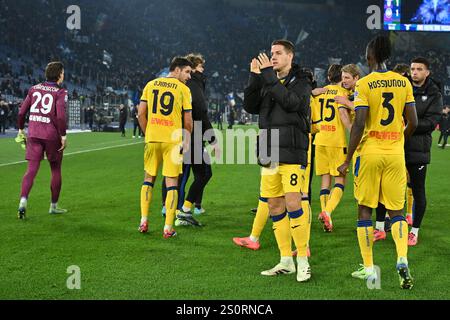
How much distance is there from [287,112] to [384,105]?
2.58 ft

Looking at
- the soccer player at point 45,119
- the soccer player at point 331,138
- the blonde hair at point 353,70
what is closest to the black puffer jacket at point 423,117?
the blonde hair at point 353,70

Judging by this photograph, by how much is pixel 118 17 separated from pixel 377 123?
56016 millimetres

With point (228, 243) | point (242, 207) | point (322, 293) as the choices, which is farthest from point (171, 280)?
point (242, 207)

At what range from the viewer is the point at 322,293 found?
429cm

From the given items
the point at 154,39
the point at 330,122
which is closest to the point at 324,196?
the point at 330,122

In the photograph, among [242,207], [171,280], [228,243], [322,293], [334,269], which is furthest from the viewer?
[242,207]

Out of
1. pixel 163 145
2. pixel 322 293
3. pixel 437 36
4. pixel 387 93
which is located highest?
pixel 437 36

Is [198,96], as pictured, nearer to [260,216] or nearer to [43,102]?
[260,216]

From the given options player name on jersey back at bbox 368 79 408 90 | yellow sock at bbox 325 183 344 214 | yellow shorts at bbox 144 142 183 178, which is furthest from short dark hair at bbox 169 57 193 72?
player name on jersey back at bbox 368 79 408 90

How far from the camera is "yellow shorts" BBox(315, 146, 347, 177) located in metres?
7.14

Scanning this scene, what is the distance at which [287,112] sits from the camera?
467 centimetres

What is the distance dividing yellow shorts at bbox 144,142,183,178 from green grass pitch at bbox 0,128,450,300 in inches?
30.1

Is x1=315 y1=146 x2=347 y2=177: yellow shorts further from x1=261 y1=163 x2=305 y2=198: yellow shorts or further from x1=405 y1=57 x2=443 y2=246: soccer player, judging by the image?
x1=261 y1=163 x2=305 y2=198: yellow shorts

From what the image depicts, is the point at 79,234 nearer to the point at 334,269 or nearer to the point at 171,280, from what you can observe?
the point at 171,280
